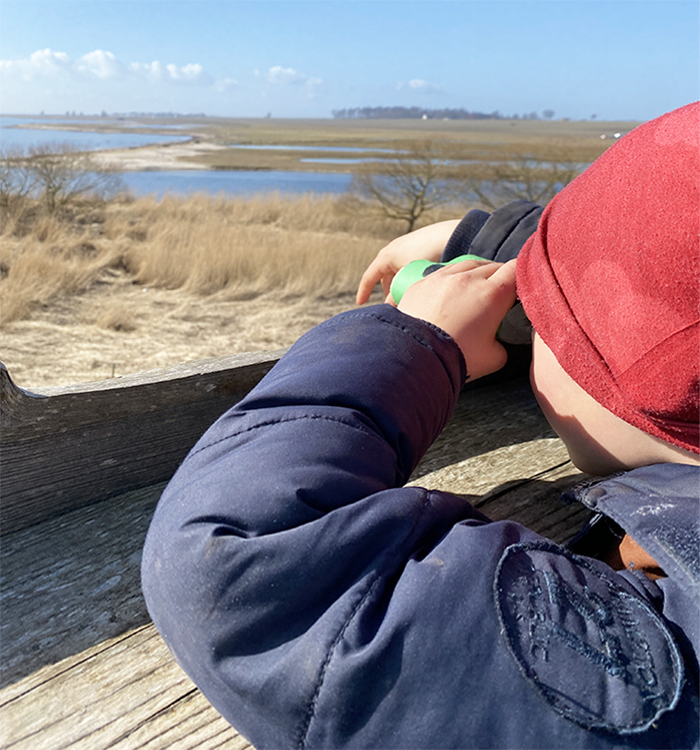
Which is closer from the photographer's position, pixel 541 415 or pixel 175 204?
pixel 541 415

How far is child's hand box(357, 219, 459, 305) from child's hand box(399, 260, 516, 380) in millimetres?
324

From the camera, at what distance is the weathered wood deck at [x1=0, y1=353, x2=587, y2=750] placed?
519 mm

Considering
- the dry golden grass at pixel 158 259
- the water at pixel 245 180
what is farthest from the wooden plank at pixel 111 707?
the water at pixel 245 180

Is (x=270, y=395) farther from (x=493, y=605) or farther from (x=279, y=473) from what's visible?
(x=493, y=605)

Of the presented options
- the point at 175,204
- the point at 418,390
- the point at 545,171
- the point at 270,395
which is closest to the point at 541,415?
the point at 418,390

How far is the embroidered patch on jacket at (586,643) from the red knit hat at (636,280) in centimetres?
17

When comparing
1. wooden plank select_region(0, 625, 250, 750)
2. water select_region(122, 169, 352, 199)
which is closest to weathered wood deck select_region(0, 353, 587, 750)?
wooden plank select_region(0, 625, 250, 750)

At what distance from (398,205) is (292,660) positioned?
1691 centimetres

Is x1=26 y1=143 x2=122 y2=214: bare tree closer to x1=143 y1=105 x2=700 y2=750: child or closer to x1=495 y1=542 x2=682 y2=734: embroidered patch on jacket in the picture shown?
x1=143 y1=105 x2=700 y2=750: child

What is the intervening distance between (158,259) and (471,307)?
844 cm

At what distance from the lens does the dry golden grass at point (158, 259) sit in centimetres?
716

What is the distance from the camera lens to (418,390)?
0.59 m

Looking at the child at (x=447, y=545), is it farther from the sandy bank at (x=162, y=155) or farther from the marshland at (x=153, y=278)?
the sandy bank at (x=162, y=155)

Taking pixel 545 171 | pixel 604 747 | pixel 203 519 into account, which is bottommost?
pixel 604 747
